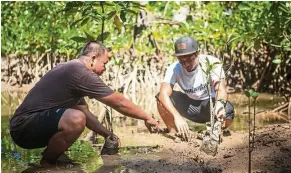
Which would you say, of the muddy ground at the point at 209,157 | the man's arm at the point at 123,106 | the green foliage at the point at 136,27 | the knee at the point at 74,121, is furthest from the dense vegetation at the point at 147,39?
the knee at the point at 74,121

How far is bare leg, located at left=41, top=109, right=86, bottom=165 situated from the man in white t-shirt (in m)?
1.00

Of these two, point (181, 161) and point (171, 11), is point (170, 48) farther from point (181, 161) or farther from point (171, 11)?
point (181, 161)

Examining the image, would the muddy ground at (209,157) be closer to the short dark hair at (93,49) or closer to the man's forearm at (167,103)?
the man's forearm at (167,103)

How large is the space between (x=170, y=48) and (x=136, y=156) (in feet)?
13.6

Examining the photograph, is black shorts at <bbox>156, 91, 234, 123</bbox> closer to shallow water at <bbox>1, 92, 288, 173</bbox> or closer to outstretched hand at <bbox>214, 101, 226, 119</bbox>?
shallow water at <bbox>1, 92, 288, 173</bbox>

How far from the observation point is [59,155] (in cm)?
371

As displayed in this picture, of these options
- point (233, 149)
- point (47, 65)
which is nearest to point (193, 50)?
point (233, 149)

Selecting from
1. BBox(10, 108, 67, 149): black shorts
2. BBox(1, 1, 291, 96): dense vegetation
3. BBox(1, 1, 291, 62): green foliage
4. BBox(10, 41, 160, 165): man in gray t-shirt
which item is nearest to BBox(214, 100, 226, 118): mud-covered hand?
BBox(10, 41, 160, 165): man in gray t-shirt

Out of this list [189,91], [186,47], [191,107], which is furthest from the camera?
[191,107]

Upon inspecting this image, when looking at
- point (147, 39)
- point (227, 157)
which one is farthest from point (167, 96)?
point (147, 39)

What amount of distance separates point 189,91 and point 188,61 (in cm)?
45

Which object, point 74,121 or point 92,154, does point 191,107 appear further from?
point 74,121

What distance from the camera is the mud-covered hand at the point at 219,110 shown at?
4042mm

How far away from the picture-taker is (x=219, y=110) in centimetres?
408
